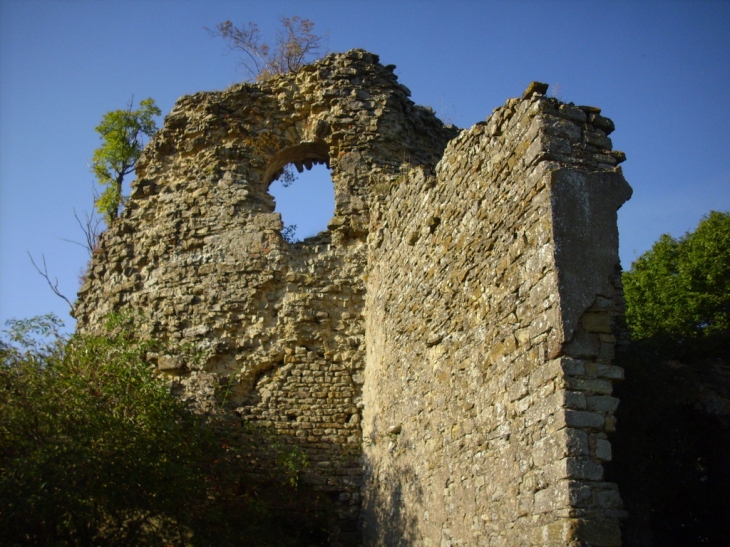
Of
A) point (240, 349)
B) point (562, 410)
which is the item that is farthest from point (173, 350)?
point (562, 410)

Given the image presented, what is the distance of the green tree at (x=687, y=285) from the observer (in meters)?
13.3

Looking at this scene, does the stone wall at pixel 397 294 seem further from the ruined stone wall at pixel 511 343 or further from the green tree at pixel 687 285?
the green tree at pixel 687 285

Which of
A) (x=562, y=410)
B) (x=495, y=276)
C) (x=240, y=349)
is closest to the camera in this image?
(x=562, y=410)

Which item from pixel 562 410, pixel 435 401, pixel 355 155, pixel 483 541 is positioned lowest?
pixel 483 541

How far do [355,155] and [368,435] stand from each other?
3.61 m

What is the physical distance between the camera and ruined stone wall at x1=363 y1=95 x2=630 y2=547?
14.9 ft

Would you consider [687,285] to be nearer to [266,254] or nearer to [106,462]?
[266,254]

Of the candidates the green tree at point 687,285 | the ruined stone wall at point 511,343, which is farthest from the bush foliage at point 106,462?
the green tree at point 687,285

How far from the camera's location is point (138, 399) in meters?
7.49

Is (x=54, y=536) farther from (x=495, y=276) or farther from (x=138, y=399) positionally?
(x=495, y=276)

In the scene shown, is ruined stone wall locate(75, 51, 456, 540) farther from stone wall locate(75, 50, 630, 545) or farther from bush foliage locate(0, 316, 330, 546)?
bush foliage locate(0, 316, 330, 546)

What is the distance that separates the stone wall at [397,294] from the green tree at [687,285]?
556cm

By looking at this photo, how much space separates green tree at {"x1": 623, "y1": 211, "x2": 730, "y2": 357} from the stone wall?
18.2 feet

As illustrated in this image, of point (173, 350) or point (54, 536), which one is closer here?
point (54, 536)
